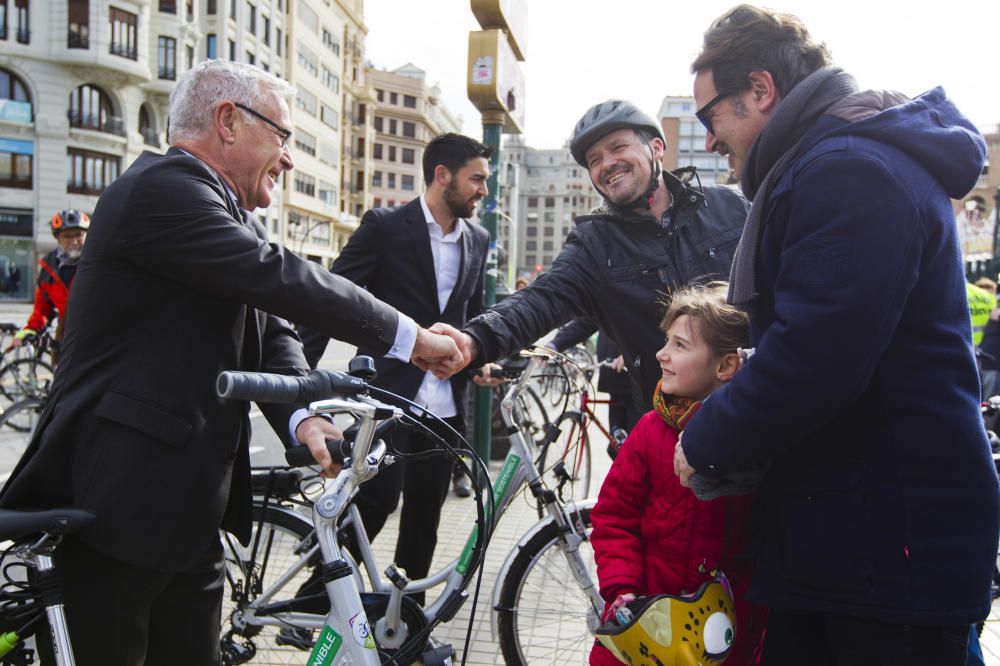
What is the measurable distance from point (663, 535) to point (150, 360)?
1435 mm

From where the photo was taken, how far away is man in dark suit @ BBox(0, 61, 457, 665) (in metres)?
2.01

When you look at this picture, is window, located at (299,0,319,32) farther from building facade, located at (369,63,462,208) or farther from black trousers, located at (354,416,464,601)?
black trousers, located at (354,416,464,601)

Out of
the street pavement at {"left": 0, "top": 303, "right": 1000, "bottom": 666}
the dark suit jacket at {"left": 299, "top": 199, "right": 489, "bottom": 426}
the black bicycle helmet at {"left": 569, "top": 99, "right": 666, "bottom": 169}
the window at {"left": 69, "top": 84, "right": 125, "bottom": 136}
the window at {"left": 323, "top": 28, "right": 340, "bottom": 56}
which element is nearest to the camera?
the black bicycle helmet at {"left": 569, "top": 99, "right": 666, "bottom": 169}

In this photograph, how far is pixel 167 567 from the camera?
2.10 m

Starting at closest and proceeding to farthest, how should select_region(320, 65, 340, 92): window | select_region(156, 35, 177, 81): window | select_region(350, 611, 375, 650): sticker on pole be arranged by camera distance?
1. select_region(350, 611, 375, 650): sticker on pole
2. select_region(156, 35, 177, 81): window
3. select_region(320, 65, 340, 92): window

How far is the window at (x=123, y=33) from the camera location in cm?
3975

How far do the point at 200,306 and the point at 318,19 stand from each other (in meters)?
65.2

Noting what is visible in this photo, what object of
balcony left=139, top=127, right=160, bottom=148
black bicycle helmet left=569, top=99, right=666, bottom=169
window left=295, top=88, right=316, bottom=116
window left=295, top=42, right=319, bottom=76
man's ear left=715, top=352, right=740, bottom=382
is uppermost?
window left=295, top=42, right=319, bottom=76

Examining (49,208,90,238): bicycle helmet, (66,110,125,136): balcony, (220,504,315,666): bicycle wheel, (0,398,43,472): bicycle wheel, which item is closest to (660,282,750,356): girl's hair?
(220,504,315,666): bicycle wheel

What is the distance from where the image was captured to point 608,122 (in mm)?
3203

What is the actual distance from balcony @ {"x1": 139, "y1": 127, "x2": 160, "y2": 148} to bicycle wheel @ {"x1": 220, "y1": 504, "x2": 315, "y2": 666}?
43.9m

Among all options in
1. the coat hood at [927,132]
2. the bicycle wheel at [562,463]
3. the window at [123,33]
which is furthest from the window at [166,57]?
the coat hood at [927,132]

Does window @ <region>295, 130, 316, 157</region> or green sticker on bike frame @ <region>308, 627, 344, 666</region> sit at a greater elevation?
window @ <region>295, 130, 316, 157</region>

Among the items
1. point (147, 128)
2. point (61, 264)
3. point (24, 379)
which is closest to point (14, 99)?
point (147, 128)
